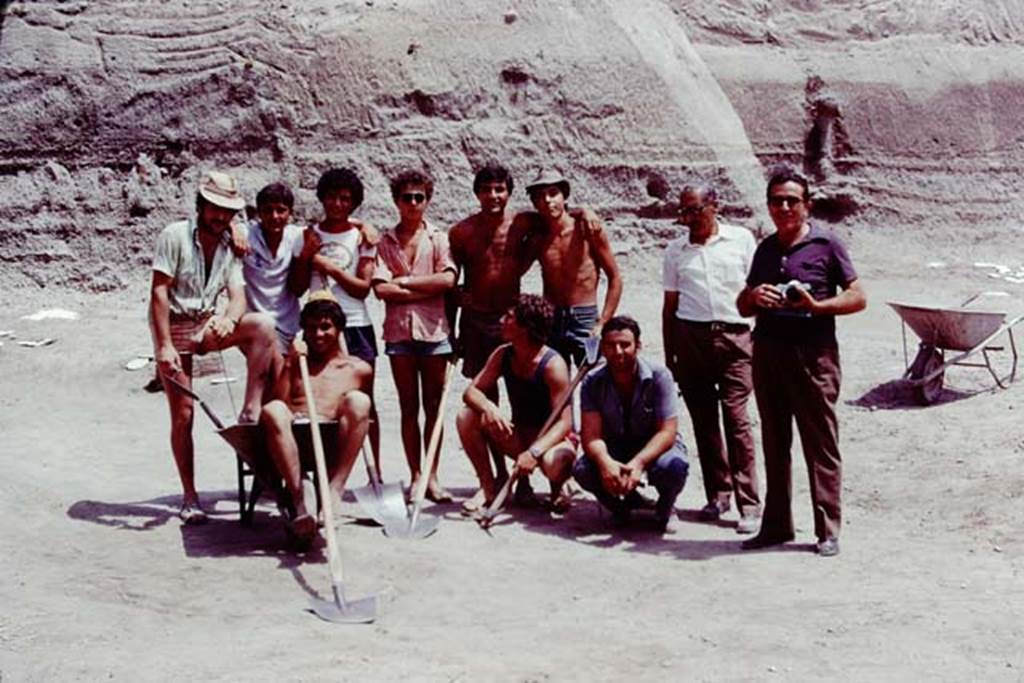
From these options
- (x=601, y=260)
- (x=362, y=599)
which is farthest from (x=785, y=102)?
(x=362, y=599)

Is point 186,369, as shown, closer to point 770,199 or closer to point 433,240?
point 433,240

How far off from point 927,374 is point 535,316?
410 cm

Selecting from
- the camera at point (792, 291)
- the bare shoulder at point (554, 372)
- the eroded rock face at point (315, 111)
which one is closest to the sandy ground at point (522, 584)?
the bare shoulder at point (554, 372)

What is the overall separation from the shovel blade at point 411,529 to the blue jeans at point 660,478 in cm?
71

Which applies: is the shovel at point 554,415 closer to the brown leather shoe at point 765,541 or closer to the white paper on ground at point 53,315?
the brown leather shoe at point 765,541

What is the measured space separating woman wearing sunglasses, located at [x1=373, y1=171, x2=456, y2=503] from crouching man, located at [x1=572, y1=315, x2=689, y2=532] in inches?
32.4

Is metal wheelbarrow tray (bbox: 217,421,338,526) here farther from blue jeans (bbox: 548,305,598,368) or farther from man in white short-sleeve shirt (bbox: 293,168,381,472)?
blue jeans (bbox: 548,305,598,368)

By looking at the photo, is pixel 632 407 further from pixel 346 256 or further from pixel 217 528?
pixel 217 528

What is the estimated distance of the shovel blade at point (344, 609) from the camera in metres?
4.94

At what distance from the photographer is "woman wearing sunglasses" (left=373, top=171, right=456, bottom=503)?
6484mm

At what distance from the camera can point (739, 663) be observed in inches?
177

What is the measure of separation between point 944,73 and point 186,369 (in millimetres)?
13626

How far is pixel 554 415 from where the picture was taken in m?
6.37

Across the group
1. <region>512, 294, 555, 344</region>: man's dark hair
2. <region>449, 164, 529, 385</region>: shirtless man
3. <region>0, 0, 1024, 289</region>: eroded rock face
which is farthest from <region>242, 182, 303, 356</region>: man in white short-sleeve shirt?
<region>0, 0, 1024, 289</region>: eroded rock face
